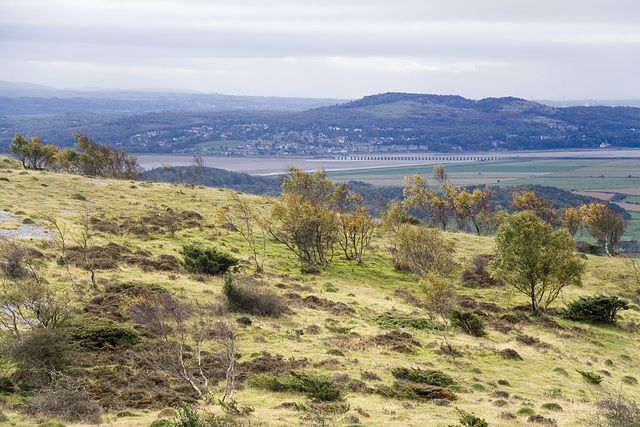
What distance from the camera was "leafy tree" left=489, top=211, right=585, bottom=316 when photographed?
42281 millimetres

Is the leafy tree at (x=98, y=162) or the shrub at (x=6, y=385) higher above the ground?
the leafy tree at (x=98, y=162)

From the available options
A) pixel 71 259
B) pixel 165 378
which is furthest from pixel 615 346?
pixel 71 259

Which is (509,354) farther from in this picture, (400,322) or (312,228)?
(312,228)

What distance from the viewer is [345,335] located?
1225 inches

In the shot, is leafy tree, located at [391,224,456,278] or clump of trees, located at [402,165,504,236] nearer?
leafy tree, located at [391,224,456,278]

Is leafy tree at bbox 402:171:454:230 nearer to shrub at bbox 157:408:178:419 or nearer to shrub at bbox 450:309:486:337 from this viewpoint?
shrub at bbox 450:309:486:337

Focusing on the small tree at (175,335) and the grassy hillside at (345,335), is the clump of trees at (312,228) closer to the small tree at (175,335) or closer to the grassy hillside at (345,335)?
the grassy hillside at (345,335)

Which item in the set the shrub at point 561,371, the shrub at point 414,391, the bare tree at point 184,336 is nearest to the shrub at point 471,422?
the shrub at point 414,391

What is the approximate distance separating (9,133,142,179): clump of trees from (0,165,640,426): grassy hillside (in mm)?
28538

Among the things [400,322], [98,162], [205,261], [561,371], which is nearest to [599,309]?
[561,371]

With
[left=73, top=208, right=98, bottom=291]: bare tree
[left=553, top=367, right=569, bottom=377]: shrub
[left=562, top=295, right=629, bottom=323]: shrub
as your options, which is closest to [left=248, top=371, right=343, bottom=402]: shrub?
[left=553, top=367, right=569, bottom=377]: shrub

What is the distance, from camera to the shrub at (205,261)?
41500mm

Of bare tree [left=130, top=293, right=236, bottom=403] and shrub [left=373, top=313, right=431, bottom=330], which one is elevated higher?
bare tree [left=130, top=293, right=236, bottom=403]

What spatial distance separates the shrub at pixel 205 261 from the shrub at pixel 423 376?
21.1 metres
